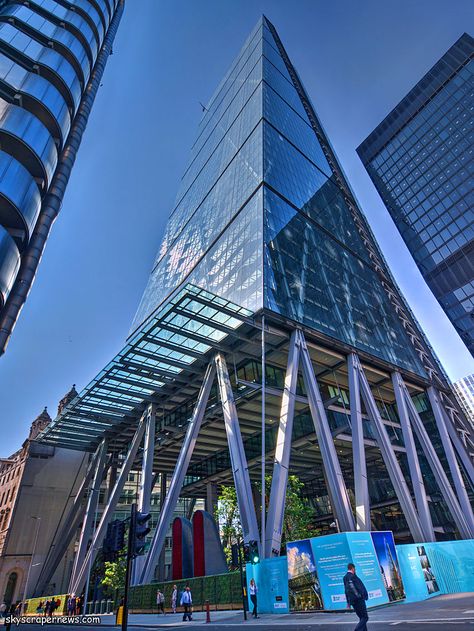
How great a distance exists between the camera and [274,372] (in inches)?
1195

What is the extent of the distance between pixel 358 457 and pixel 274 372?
912cm

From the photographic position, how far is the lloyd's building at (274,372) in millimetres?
23250

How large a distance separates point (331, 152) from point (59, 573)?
67.7m

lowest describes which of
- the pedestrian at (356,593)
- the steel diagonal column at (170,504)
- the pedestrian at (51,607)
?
the pedestrian at (356,593)

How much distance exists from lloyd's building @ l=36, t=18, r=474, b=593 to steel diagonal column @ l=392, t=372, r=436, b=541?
5.9 inches

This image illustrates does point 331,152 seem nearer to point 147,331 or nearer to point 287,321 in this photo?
point 287,321

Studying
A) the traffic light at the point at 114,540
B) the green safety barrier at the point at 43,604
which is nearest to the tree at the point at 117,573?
the green safety barrier at the point at 43,604

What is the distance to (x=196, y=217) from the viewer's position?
159 ft

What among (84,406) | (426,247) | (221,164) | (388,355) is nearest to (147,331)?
(84,406)

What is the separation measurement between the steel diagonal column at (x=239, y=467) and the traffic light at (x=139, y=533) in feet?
36.9

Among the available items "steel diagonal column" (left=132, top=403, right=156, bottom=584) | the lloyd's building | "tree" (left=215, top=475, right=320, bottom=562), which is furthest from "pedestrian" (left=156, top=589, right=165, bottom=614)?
"tree" (left=215, top=475, right=320, bottom=562)

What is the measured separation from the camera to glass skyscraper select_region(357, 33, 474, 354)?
67.2 m

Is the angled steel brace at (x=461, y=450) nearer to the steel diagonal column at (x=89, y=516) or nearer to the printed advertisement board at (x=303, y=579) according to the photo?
the printed advertisement board at (x=303, y=579)

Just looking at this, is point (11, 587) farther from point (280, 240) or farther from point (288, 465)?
point (280, 240)
